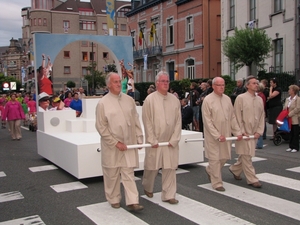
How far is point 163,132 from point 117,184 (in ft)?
3.34

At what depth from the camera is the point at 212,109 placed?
6559mm

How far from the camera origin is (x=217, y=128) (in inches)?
258

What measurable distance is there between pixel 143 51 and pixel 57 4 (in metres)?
41.2

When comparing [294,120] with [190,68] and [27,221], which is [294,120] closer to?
[27,221]

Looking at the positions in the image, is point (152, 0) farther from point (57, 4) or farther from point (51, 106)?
point (57, 4)

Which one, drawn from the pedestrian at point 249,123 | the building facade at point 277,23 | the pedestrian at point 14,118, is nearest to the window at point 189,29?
the building facade at point 277,23

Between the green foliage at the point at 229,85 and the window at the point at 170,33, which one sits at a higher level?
the window at the point at 170,33

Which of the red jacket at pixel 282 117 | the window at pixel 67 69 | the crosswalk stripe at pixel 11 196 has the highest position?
the window at pixel 67 69

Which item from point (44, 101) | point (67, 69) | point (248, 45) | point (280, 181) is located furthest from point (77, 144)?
point (67, 69)

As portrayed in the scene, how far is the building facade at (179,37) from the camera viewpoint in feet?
105

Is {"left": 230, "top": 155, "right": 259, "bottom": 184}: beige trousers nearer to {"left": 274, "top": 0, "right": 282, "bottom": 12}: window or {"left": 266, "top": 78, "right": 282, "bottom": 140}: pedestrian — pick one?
{"left": 266, "top": 78, "right": 282, "bottom": 140}: pedestrian

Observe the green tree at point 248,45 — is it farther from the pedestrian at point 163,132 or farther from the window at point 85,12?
the window at point 85,12

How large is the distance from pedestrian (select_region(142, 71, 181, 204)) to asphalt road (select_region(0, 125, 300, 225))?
1.45 feet

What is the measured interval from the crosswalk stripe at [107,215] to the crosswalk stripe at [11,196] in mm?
1367
